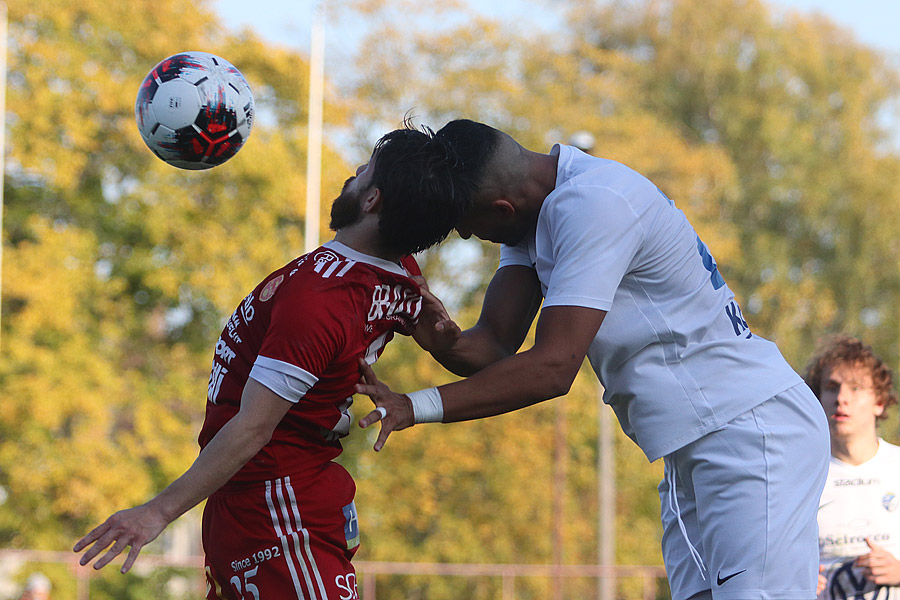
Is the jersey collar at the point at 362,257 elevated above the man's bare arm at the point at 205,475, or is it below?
above

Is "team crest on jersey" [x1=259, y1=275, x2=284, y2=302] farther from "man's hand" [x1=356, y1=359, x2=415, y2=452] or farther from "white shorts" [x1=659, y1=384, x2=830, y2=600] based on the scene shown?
"white shorts" [x1=659, y1=384, x2=830, y2=600]

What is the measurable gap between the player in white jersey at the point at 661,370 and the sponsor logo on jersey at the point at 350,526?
1.42 ft

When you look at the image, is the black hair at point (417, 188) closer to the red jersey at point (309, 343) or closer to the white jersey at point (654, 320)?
the red jersey at point (309, 343)

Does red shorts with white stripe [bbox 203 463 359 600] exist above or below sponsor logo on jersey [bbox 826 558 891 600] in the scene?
above

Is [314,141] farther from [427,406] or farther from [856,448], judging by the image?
[427,406]

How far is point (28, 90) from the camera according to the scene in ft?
62.6

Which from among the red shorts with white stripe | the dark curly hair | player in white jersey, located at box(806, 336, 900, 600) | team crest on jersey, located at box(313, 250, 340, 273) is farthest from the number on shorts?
the dark curly hair

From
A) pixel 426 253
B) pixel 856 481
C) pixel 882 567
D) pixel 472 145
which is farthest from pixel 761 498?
pixel 426 253

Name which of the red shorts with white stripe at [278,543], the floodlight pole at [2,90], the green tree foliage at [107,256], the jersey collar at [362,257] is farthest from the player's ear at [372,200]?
the floodlight pole at [2,90]

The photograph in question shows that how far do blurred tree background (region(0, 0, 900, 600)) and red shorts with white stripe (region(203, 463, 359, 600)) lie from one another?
15419 mm

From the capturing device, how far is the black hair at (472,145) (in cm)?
330

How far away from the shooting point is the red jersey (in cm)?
304

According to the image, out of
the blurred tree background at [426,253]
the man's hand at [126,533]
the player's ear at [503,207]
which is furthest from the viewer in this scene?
the blurred tree background at [426,253]

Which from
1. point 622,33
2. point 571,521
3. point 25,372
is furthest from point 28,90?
point 622,33
